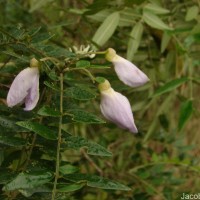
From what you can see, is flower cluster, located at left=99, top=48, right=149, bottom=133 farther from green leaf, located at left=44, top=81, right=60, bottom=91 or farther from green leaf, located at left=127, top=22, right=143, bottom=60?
green leaf, located at left=127, top=22, right=143, bottom=60

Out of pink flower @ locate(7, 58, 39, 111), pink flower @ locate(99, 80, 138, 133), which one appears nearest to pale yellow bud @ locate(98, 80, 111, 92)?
pink flower @ locate(99, 80, 138, 133)

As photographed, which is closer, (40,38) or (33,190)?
(33,190)

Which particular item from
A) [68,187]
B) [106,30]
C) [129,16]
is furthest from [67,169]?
[129,16]

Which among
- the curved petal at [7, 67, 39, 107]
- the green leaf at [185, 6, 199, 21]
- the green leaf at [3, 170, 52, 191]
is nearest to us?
the green leaf at [3, 170, 52, 191]

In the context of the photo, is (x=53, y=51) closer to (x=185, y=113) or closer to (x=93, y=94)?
(x=93, y=94)

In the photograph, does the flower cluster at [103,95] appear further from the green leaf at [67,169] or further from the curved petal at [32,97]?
the green leaf at [67,169]

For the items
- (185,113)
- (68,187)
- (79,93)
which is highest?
(79,93)

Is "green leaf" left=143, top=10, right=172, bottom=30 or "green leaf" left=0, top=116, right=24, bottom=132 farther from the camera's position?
"green leaf" left=143, top=10, right=172, bottom=30

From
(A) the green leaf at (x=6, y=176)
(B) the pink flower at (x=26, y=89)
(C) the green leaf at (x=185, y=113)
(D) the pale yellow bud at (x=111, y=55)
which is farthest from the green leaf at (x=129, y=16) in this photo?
(A) the green leaf at (x=6, y=176)

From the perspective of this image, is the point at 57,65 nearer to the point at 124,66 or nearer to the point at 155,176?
the point at 124,66
